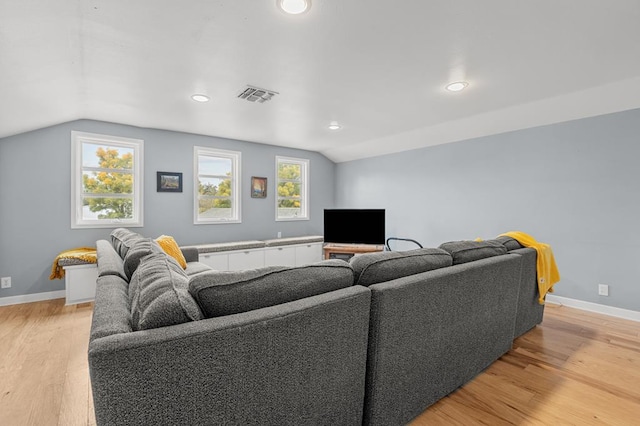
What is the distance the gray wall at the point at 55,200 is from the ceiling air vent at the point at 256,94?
210 centimetres

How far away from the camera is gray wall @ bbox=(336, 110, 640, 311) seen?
3326mm

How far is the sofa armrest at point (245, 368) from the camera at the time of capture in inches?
33.1

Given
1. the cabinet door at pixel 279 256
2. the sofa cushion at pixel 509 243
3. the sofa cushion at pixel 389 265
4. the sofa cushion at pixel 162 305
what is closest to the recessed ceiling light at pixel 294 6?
the sofa cushion at pixel 389 265

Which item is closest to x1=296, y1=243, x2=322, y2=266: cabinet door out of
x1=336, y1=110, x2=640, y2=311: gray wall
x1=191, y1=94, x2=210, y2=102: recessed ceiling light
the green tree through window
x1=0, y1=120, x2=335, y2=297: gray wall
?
x1=0, y1=120, x2=335, y2=297: gray wall

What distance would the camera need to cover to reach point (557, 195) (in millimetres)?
3793

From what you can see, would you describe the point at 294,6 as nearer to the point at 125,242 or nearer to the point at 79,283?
the point at 125,242

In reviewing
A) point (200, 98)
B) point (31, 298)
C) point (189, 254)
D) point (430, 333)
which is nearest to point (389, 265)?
point (430, 333)

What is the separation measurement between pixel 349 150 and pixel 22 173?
5.00 meters

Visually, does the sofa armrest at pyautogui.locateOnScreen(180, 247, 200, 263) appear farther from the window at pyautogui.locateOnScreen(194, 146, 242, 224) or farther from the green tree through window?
the green tree through window

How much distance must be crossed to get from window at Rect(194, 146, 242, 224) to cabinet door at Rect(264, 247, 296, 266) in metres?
0.86

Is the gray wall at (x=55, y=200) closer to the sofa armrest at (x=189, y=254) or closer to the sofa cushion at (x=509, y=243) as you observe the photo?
the sofa armrest at (x=189, y=254)

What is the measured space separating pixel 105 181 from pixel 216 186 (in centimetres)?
161

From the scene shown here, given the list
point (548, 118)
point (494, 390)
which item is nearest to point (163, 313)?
point (494, 390)

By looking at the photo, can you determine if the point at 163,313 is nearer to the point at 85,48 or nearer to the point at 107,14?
the point at 107,14
